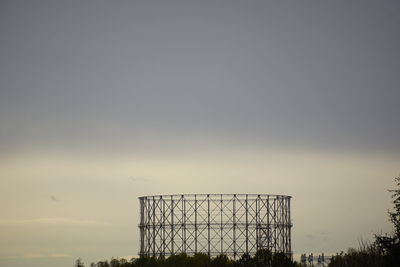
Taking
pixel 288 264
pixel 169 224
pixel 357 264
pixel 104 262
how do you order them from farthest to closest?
pixel 104 262 < pixel 169 224 < pixel 288 264 < pixel 357 264

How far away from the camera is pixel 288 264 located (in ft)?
284

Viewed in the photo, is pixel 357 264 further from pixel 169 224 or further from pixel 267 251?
pixel 169 224

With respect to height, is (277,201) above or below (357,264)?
above

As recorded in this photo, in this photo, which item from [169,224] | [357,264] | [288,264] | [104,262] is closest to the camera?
[357,264]

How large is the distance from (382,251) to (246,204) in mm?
17115

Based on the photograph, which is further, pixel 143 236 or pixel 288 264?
pixel 143 236

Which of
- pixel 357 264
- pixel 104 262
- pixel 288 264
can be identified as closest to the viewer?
pixel 357 264

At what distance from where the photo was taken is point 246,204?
304 feet

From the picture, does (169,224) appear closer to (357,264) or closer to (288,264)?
(288,264)

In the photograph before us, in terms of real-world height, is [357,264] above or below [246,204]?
below

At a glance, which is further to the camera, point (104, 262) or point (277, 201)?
point (104, 262)

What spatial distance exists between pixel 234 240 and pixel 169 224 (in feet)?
18.7

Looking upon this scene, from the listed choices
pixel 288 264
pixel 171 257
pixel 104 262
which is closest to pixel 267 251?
pixel 288 264

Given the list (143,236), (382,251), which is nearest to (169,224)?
(143,236)
